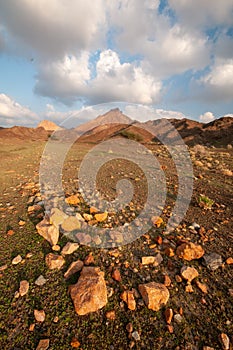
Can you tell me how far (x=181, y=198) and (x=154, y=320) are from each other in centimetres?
314

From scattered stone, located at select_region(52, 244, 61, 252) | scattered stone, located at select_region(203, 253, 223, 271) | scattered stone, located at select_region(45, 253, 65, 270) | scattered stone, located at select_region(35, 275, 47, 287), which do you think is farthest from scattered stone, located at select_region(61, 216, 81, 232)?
scattered stone, located at select_region(203, 253, 223, 271)

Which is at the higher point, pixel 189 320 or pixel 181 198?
pixel 181 198

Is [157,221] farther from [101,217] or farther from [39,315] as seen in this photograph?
[39,315]

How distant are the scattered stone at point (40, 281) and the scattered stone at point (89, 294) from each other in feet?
1.21

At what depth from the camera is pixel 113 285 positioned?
2219mm

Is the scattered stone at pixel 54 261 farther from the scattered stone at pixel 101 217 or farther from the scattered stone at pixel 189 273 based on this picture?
the scattered stone at pixel 189 273

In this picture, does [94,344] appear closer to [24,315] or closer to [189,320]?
[24,315]

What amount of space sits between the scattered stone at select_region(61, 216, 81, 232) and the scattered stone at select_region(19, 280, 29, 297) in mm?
1001

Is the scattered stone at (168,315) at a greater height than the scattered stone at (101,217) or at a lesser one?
lesser

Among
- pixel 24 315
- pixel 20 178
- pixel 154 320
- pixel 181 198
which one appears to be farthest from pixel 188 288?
pixel 20 178

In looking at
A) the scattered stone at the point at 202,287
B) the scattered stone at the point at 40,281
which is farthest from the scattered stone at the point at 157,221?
the scattered stone at the point at 40,281

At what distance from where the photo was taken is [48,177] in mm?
6227

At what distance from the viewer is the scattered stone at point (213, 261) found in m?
2.54

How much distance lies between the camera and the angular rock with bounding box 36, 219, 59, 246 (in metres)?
2.82
